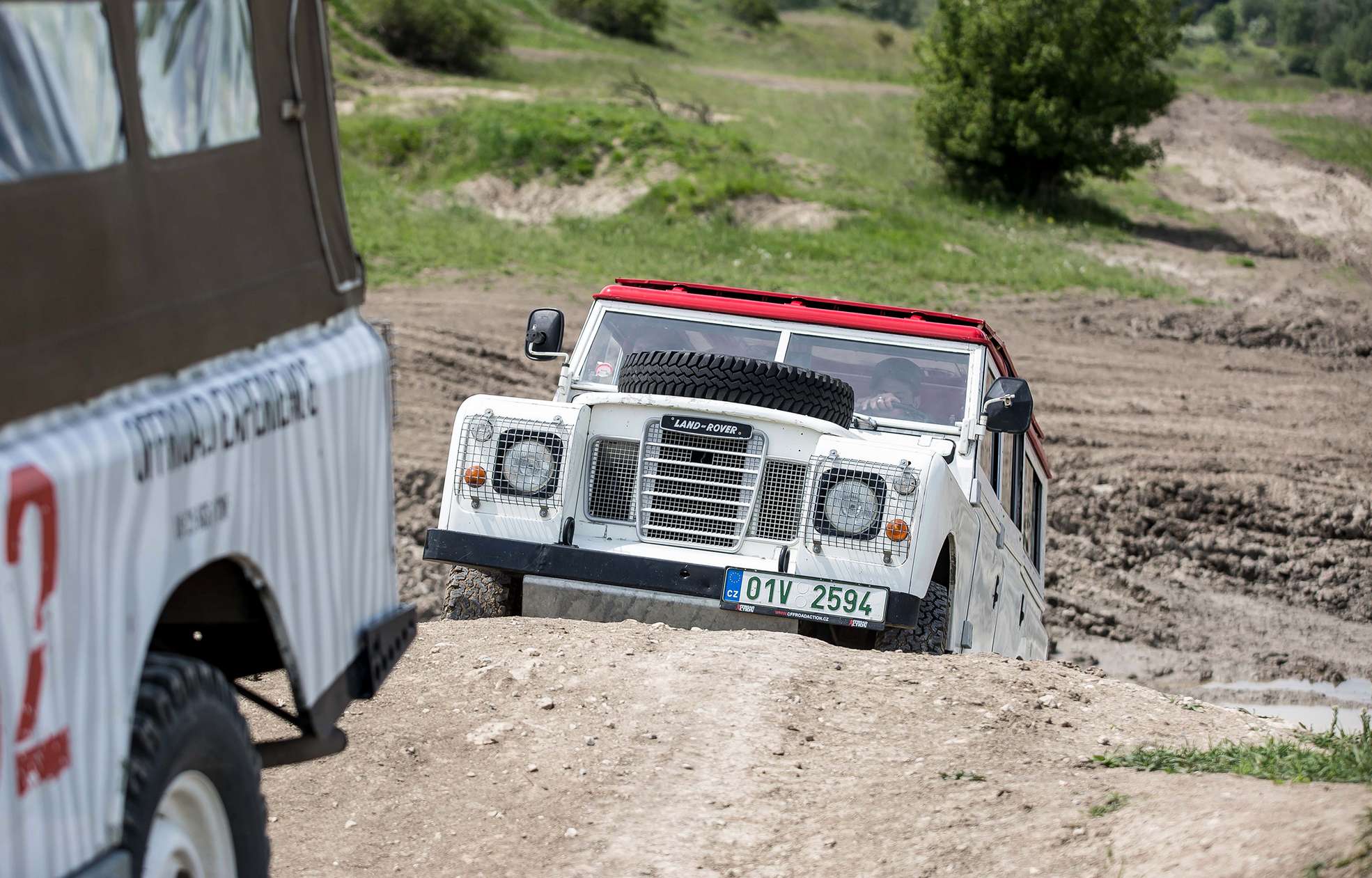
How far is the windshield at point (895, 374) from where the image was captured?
320 inches

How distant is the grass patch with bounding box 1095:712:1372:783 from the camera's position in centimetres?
503

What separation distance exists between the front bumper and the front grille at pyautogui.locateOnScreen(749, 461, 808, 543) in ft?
1.21

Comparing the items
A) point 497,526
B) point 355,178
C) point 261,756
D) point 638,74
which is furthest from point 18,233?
point 638,74

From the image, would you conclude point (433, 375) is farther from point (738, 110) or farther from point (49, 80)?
point (738, 110)

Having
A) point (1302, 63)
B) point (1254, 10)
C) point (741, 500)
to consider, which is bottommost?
point (741, 500)

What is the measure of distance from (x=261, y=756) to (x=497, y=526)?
3.46 metres

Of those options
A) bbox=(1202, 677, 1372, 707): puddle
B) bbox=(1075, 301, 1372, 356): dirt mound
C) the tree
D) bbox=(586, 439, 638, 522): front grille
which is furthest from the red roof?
the tree

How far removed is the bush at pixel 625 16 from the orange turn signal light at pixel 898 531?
49529 mm

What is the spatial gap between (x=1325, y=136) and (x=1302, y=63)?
27.3 m

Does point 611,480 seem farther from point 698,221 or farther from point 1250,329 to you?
point 698,221

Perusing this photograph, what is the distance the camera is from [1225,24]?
8350 cm

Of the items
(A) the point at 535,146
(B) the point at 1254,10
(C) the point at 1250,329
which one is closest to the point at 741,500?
(C) the point at 1250,329

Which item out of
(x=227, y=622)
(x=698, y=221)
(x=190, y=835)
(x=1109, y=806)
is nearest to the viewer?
(x=190, y=835)

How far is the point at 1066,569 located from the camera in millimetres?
13383
